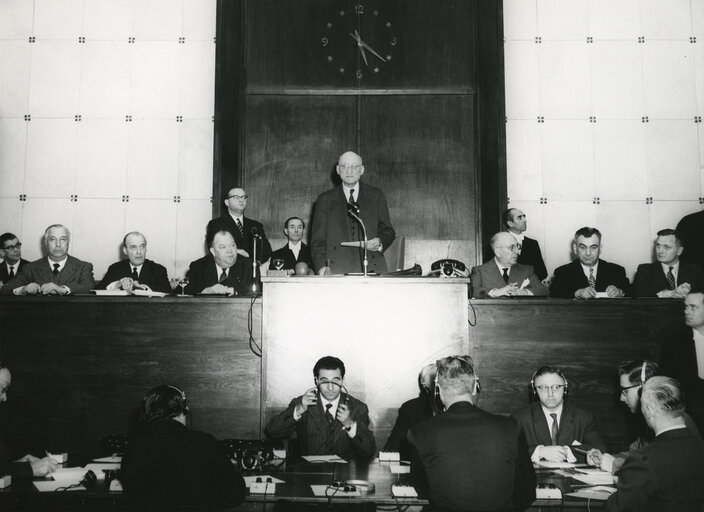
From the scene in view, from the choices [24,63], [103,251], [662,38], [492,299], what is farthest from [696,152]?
[24,63]

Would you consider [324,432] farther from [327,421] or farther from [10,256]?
[10,256]

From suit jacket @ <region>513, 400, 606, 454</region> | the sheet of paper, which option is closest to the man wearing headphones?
the sheet of paper

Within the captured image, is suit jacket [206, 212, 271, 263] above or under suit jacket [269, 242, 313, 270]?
above

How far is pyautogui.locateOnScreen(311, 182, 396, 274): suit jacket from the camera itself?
6.07 m

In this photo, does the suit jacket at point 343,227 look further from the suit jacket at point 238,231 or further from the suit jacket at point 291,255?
the suit jacket at point 291,255

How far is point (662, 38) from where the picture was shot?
8109 mm

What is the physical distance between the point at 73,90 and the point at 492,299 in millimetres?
5568

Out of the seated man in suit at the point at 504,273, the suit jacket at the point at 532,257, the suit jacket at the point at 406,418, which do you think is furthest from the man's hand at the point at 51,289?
the suit jacket at the point at 532,257

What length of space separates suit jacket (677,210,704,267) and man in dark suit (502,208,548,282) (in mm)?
1425

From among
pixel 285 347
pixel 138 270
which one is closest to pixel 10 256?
pixel 138 270

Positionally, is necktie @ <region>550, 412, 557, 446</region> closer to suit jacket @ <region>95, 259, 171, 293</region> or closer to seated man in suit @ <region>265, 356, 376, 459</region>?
seated man in suit @ <region>265, 356, 376, 459</region>

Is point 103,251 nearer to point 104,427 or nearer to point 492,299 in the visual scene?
point 104,427

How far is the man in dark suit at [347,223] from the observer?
607cm

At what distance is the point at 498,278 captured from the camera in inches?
244
